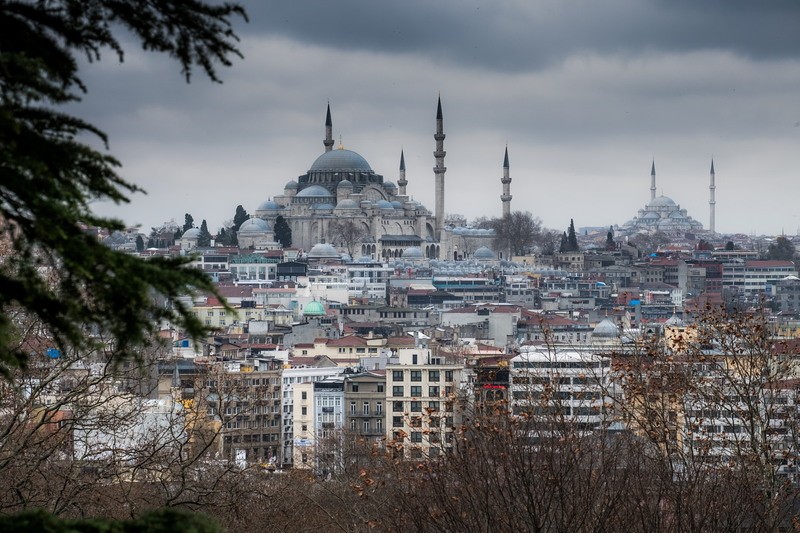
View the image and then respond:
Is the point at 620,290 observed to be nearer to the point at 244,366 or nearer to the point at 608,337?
the point at 608,337

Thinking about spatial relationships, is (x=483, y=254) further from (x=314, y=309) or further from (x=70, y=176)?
(x=70, y=176)

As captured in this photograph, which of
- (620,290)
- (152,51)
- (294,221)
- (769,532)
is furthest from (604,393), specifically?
(294,221)

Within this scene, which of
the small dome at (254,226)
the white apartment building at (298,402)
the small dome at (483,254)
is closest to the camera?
the white apartment building at (298,402)

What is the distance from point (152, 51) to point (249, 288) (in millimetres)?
113454

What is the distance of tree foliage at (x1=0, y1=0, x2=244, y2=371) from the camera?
186 inches

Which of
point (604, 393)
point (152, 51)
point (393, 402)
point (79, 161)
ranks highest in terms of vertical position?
point (152, 51)

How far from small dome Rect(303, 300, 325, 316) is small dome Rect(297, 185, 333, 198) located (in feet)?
166

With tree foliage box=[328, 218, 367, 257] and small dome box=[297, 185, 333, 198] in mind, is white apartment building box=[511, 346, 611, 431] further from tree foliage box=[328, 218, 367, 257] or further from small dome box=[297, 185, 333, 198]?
small dome box=[297, 185, 333, 198]

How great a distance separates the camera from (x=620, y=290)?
134m

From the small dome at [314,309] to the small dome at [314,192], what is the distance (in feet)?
166

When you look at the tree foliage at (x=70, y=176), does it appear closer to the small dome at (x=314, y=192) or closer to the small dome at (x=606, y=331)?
the small dome at (x=606, y=331)

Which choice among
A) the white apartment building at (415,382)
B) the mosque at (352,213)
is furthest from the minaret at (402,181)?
the white apartment building at (415,382)

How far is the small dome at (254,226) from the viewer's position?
147125 millimetres

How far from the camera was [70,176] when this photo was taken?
196 inches
